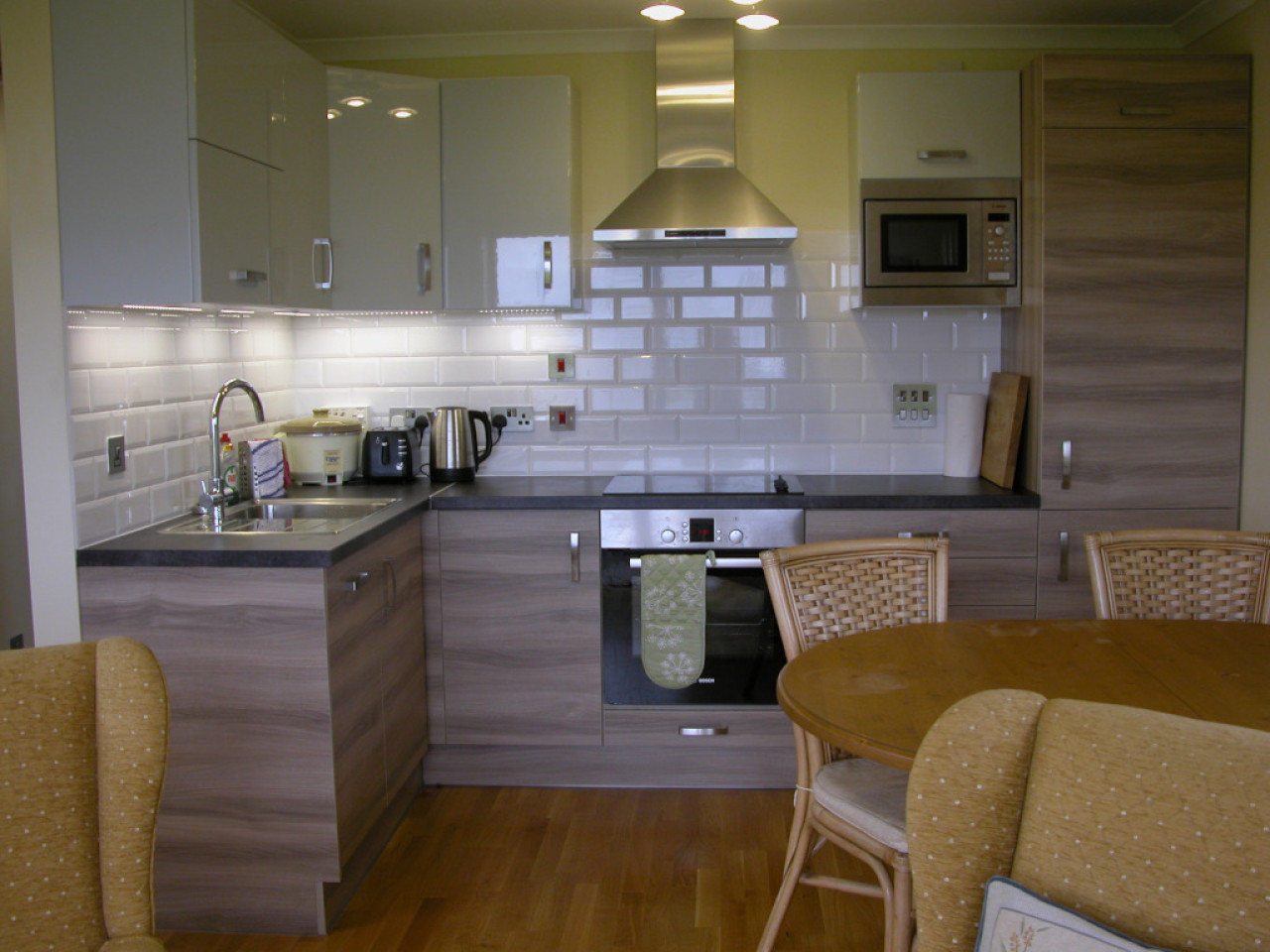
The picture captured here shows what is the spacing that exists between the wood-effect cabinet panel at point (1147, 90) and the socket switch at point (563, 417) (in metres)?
1.78

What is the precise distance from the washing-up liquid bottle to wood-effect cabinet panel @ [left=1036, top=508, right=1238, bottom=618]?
2420mm

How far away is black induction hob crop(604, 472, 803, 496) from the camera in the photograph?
3.45 metres

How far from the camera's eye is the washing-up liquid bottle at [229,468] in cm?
329

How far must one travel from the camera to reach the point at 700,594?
3.36m

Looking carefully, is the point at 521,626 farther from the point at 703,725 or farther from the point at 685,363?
the point at 685,363

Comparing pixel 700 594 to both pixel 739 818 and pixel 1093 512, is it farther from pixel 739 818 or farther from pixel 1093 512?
pixel 1093 512

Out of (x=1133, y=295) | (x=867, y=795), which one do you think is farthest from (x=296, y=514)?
(x=1133, y=295)

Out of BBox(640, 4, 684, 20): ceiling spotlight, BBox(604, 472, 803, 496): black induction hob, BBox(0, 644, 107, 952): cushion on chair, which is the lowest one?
BBox(0, 644, 107, 952): cushion on chair

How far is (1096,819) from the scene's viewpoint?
3.53 ft

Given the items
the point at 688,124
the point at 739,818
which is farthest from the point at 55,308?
the point at 739,818

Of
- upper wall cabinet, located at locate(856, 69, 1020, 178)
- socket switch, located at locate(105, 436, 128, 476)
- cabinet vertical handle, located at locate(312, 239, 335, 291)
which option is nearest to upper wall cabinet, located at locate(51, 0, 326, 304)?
socket switch, located at locate(105, 436, 128, 476)

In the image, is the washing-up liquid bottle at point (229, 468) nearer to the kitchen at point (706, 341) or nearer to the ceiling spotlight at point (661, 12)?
the kitchen at point (706, 341)

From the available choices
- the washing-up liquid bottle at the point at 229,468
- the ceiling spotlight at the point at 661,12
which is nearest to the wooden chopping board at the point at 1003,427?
the ceiling spotlight at the point at 661,12

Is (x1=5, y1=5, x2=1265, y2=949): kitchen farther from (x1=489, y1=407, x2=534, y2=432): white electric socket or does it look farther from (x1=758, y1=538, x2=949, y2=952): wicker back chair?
(x1=758, y1=538, x2=949, y2=952): wicker back chair
